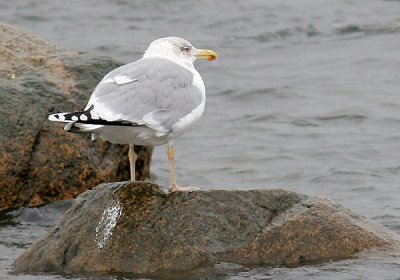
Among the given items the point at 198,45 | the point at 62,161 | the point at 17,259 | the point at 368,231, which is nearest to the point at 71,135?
the point at 62,161

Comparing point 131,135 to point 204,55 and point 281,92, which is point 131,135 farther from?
point 281,92

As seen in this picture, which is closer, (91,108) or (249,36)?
(91,108)

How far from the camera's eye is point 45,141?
28.2 ft

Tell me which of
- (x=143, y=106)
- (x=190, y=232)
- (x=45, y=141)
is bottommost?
(x=190, y=232)

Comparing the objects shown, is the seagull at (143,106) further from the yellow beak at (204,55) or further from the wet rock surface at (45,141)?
the wet rock surface at (45,141)

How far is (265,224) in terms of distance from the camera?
6.74 metres

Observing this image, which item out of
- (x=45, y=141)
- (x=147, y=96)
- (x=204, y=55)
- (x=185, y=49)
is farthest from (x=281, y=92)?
(x=147, y=96)

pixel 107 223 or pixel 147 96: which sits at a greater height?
pixel 147 96

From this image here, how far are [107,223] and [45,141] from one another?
218 centimetres

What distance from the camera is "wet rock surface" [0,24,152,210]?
8.51 metres

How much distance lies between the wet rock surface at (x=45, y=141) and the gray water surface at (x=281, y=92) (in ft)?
1.32

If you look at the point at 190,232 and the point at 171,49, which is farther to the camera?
the point at 171,49

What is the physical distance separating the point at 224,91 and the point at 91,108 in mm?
7852

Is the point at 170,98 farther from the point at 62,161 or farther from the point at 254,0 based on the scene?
the point at 254,0
